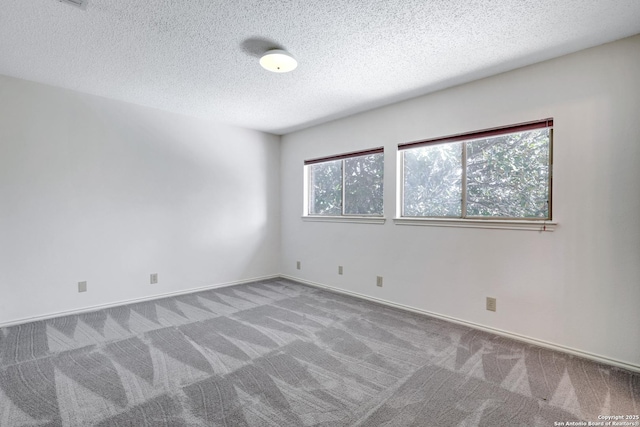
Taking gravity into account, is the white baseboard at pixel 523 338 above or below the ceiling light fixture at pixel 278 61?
below

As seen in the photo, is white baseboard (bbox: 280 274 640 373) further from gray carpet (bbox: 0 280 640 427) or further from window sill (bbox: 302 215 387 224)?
window sill (bbox: 302 215 387 224)

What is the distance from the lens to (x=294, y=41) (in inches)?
90.3

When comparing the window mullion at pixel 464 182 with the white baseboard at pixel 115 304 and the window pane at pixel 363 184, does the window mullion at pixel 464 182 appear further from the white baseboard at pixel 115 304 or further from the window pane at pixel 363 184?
the white baseboard at pixel 115 304

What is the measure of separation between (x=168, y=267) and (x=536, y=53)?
14.7ft

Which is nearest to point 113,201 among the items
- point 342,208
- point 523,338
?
point 342,208

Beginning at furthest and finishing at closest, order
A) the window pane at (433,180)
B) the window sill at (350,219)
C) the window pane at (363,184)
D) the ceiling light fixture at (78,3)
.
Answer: the window pane at (363,184) < the window sill at (350,219) < the window pane at (433,180) < the ceiling light fixture at (78,3)

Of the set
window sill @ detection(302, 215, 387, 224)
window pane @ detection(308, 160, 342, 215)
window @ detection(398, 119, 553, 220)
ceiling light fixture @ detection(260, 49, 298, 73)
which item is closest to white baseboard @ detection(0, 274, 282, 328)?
window sill @ detection(302, 215, 387, 224)

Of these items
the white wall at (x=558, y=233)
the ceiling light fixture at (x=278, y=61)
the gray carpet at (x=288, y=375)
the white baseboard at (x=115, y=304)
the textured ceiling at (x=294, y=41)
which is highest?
the textured ceiling at (x=294, y=41)

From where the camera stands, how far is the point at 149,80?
2.99 meters

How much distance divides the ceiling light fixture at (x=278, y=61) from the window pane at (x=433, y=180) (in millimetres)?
1732

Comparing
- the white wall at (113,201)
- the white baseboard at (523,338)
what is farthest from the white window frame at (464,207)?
the white wall at (113,201)

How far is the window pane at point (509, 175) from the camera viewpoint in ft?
8.66

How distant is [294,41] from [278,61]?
0.22m

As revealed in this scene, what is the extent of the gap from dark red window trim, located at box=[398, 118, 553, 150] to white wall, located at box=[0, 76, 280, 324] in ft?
8.53
